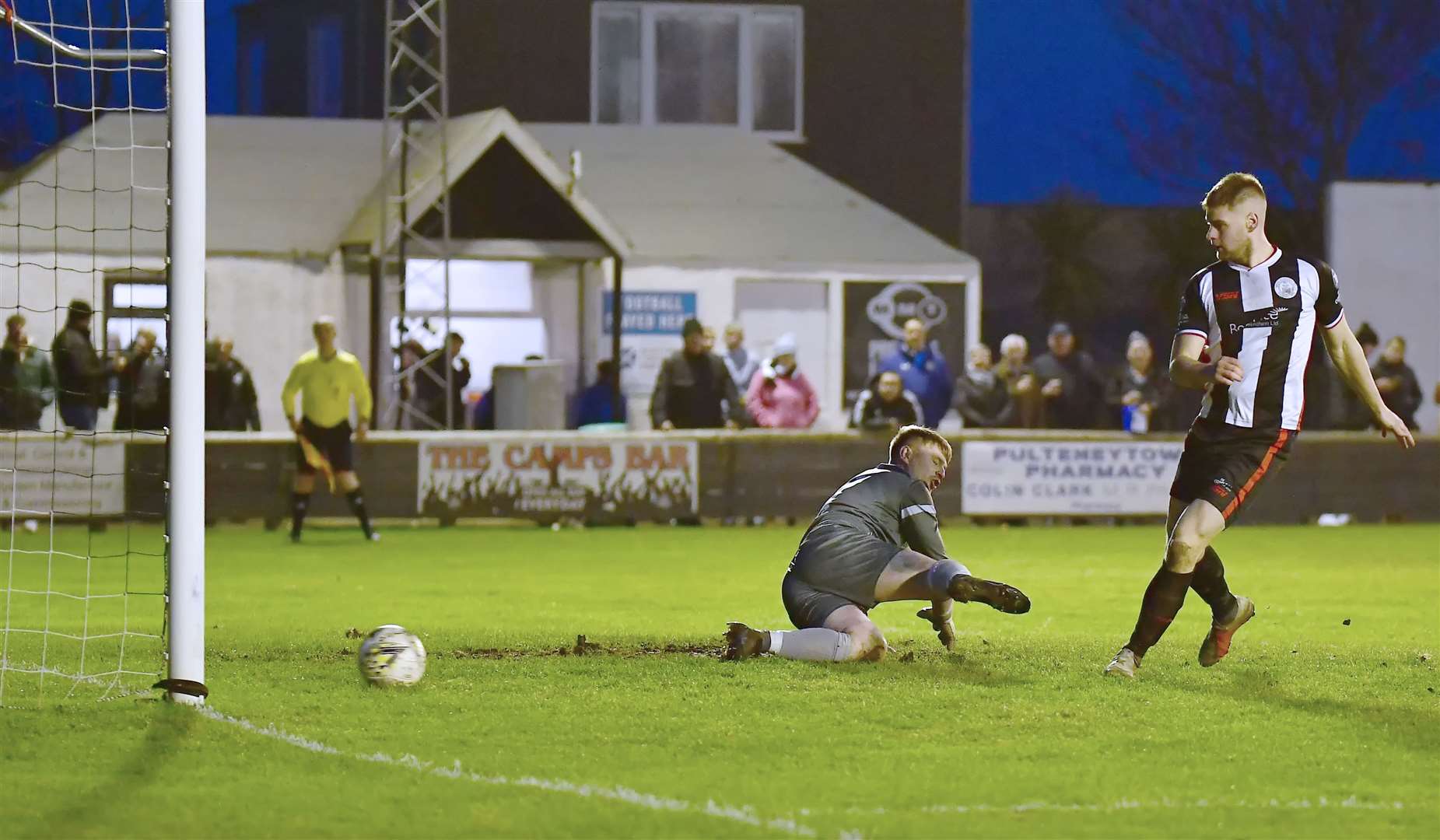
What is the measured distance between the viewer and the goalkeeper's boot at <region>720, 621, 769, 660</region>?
922 cm

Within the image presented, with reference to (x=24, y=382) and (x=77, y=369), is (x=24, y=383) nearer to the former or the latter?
(x=24, y=382)

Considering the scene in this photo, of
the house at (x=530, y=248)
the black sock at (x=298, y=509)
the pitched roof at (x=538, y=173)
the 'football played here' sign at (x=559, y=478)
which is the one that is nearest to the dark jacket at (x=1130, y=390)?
the 'football played here' sign at (x=559, y=478)

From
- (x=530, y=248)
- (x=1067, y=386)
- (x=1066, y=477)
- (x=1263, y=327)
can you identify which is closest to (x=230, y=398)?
(x=530, y=248)

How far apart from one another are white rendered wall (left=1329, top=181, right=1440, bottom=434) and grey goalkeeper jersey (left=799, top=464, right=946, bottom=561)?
20.9m

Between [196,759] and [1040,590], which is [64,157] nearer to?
[1040,590]

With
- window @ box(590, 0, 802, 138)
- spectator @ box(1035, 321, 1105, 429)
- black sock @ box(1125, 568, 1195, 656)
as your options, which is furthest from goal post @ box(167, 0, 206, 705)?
window @ box(590, 0, 802, 138)

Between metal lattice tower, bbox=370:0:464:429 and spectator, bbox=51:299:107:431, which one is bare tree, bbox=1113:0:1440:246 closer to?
metal lattice tower, bbox=370:0:464:429

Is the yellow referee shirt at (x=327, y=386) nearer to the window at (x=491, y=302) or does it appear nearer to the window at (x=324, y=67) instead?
the window at (x=491, y=302)

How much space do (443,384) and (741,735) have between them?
16285 mm

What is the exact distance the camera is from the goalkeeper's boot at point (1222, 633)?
9.19m

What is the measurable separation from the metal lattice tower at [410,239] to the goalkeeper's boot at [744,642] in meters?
13.4

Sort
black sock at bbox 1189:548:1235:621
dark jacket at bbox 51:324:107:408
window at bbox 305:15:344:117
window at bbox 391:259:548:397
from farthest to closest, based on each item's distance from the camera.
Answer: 1. window at bbox 305:15:344:117
2. window at bbox 391:259:548:397
3. dark jacket at bbox 51:324:107:408
4. black sock at bbox 1189:548:1235:621

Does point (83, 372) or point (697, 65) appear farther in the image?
point (697, 65)

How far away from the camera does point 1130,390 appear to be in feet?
72.5
